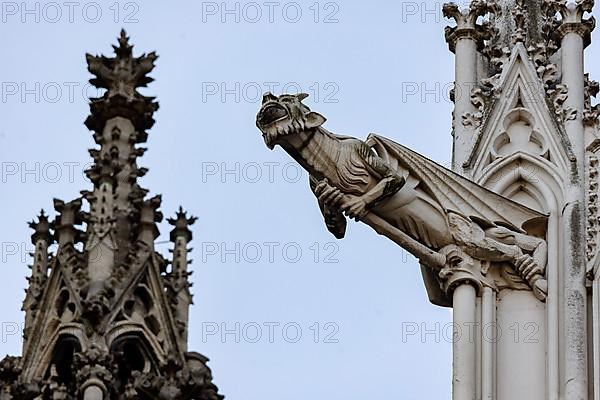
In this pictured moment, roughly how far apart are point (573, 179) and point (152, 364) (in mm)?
23016

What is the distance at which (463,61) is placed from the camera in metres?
18.8

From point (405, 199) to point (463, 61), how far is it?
1.60 meters

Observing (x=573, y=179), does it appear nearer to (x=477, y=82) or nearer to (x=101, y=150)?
(x=477, y=82)

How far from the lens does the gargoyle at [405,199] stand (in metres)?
17.2

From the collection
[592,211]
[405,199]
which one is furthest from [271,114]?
[592,211]

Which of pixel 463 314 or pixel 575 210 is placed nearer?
pixel 463 314

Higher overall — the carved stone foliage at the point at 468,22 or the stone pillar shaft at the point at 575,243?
the carved stone foliage at the point at 468,22

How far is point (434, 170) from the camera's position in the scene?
17516mm

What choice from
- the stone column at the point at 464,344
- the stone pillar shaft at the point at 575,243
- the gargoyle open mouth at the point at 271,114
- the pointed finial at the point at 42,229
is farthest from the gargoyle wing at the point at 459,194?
the pointed finial at the point at 42,229

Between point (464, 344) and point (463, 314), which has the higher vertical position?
point (463, 314)

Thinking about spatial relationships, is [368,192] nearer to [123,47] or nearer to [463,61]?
[463,61]

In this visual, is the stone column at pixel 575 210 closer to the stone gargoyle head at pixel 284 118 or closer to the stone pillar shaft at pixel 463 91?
the stone pillar shaft at pixel 463 91

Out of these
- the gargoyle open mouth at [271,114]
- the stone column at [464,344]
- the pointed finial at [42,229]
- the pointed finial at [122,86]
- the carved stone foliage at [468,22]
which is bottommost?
the stone column at [464,344]

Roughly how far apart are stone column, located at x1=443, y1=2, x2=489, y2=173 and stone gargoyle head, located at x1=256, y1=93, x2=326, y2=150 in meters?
1.30
